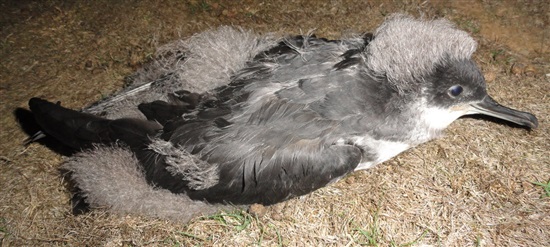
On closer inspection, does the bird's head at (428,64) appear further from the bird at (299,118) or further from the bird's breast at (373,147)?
the bird's breast at (373,147)

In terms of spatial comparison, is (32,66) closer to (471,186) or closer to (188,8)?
(188,8)

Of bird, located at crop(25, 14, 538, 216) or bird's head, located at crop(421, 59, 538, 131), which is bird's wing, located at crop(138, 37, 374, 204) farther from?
bird's head, located at crop(421, 59, 538, 131)

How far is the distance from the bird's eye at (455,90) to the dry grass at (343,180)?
2.52 feet

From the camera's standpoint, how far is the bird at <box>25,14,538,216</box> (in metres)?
2.37

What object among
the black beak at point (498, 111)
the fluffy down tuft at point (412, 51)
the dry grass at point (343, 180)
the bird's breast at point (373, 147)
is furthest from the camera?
the dry grass at point (343, 180)

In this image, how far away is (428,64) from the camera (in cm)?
235

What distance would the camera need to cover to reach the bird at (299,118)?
237 cm

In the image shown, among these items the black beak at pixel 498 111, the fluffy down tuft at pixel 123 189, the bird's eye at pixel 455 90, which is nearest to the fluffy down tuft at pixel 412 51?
the bird's eye at pixel 455 90

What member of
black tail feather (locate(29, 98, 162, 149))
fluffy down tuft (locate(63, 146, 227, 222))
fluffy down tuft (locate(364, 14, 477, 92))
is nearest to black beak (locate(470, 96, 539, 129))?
fluffy down tuft (locate(364, 14, 477, 92))

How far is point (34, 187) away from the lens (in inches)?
127

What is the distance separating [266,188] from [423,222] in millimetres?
1104

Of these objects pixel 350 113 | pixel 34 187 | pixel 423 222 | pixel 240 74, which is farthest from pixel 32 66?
pixel 423 222

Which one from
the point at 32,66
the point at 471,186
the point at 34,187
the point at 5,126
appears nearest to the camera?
the point at 471,186

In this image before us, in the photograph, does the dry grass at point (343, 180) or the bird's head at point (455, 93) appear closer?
the bird's head at point (455, 93)
